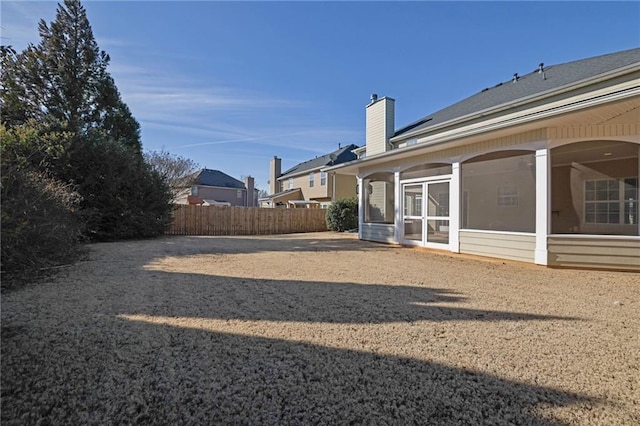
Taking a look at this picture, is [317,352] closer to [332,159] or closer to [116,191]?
[116,191]

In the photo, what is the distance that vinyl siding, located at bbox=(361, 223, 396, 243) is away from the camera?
11164 mm

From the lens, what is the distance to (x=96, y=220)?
10.9 meters

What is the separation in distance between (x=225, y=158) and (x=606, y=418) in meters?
34.5

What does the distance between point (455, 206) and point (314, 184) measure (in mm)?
18716

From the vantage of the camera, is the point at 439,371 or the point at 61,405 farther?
the point at 439,371

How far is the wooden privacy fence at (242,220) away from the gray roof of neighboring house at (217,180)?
62.4 ft

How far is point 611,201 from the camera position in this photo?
8062 millimetres

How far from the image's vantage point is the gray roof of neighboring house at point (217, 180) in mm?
34688

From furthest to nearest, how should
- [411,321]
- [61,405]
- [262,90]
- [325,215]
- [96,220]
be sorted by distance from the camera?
[325,215] → [262,90] → [96,220] → [411,321] → [61,405]

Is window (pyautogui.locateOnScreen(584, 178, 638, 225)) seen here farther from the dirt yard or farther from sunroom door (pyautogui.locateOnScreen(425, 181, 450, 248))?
sunroom door (pyautogui.locateOnScreen(425, 181, 450, 248))

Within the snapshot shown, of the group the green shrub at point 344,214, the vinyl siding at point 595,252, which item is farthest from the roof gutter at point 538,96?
the vinyl siding at point 595,252

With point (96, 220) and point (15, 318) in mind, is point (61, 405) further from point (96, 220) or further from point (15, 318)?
point (96, 220)

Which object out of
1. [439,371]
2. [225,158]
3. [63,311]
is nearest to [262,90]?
[63,311]

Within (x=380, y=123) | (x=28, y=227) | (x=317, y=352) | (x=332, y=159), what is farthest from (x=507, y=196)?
(x=332, y=159)
